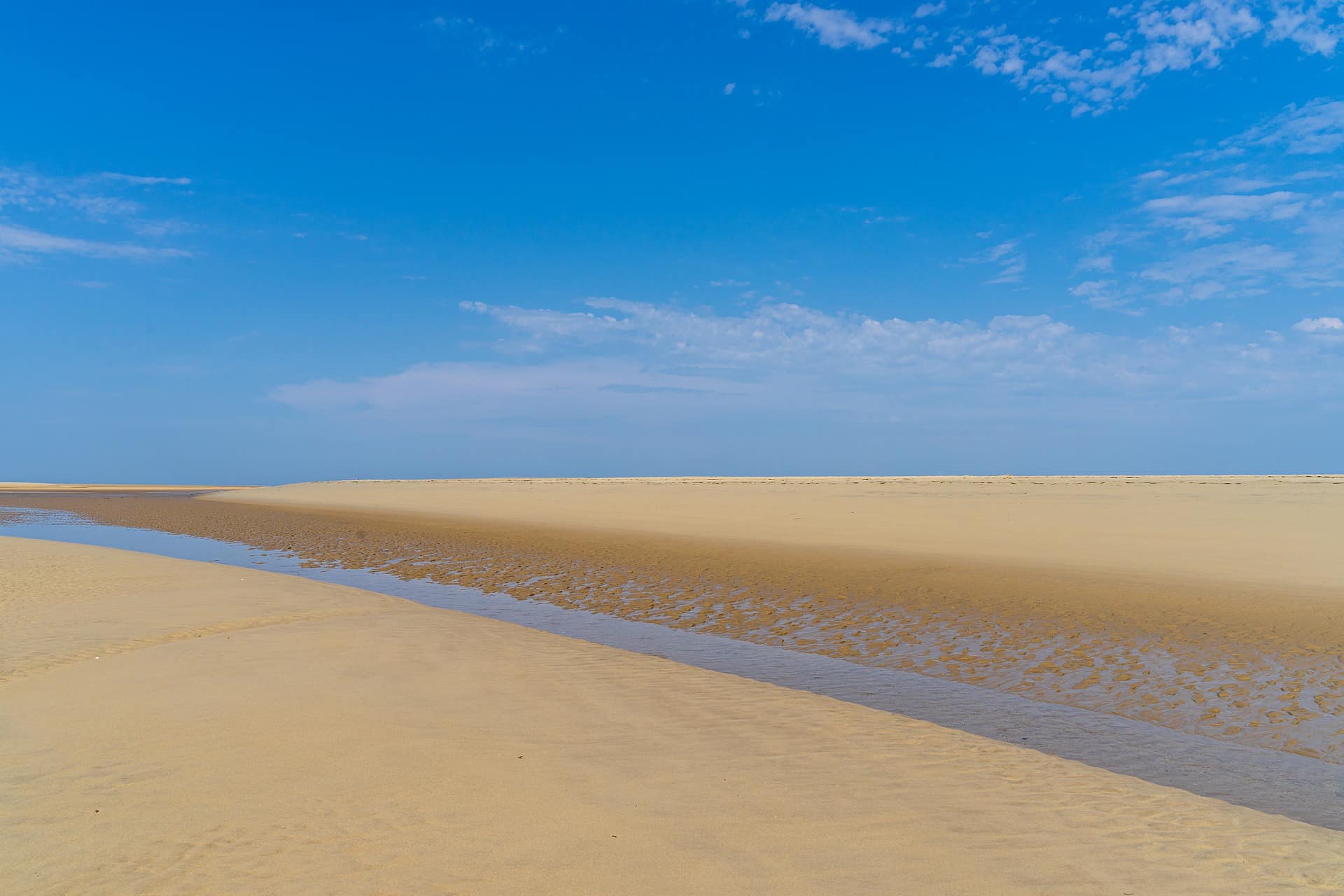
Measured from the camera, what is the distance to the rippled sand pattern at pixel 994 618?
938cm

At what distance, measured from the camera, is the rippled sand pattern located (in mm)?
9383

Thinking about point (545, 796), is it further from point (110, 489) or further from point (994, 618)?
point (110, 489)

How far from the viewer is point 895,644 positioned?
12258mm

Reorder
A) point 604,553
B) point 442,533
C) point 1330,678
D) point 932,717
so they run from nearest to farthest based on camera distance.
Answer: point 932,717
point 1330,678
point 604,553
point 442,533

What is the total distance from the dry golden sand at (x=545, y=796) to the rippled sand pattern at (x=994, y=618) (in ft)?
10.4

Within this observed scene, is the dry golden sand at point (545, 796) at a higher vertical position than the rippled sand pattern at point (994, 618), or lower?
lower

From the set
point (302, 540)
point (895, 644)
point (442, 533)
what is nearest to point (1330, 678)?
point (895, 644)

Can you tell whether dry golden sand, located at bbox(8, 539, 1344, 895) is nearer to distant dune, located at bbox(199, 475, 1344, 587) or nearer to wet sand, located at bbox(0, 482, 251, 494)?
distant dune, located at bbox(199, 475, 1344, 587)

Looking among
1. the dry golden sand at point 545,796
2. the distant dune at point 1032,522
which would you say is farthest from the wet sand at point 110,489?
the dry golden sand at point 545,796

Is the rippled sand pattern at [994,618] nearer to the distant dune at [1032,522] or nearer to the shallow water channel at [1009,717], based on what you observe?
the shallow water channel at [1009,717]

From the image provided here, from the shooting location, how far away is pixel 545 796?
5859 millimetres

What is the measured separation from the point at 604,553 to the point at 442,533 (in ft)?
37.9

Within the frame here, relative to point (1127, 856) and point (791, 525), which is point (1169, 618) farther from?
point (791, 525)

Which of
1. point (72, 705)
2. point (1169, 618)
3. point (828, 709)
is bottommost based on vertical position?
point (72, 705)
